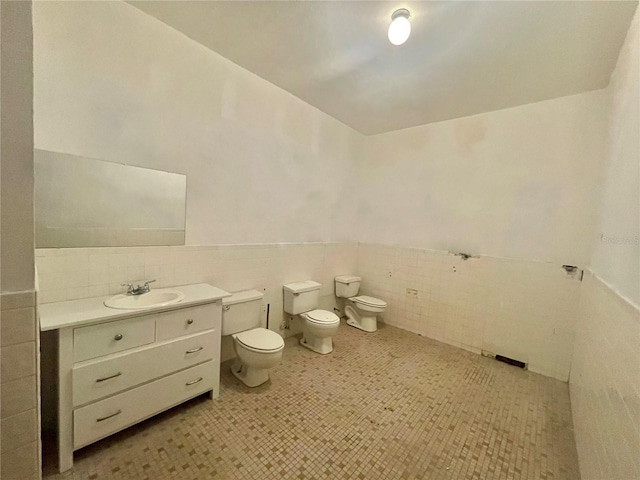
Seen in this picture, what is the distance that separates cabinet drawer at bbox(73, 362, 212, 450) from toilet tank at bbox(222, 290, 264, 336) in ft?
1.15

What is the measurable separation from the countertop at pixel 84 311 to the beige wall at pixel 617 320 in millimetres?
2021

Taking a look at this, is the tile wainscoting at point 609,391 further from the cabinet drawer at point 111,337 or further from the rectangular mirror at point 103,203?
the rectangular mirror at point 103,203

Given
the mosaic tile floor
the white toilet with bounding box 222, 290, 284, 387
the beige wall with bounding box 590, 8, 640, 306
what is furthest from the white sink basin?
the beige wall with bounding box 590, 8, 640, 306

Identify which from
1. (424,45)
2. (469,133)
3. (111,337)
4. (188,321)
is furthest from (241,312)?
(469,133)

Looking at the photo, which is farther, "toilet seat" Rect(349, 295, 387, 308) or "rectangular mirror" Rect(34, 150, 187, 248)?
"toilet seat" Rect(349, 295, 387, 308)

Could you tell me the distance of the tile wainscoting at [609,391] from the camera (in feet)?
2.71

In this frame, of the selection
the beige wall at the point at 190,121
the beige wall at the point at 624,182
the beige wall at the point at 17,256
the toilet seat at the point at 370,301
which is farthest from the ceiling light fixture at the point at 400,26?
the toilet seat at the point at 370,301

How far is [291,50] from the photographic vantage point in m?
2.06

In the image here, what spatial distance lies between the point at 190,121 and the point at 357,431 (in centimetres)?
253

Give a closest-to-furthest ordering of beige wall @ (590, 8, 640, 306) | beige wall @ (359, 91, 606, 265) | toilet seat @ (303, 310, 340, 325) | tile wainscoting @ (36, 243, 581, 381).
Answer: beige wall @ (590, 8, 640, 306), tile wainscoting @ (36, 243, 581, 381), beige wall @ (359, 91, 606, 265), toilet seat @ (303, 310, 340, 325)

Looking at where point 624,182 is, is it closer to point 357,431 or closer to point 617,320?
point 617,320

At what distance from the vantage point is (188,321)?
1.74 metres

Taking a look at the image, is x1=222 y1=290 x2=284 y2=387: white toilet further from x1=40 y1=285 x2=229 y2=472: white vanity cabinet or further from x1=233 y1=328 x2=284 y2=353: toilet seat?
x1=40 y1=285 x2=229 y2=472: white vanity cabinet

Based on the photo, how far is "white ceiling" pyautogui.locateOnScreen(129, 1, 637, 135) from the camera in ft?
5.22
